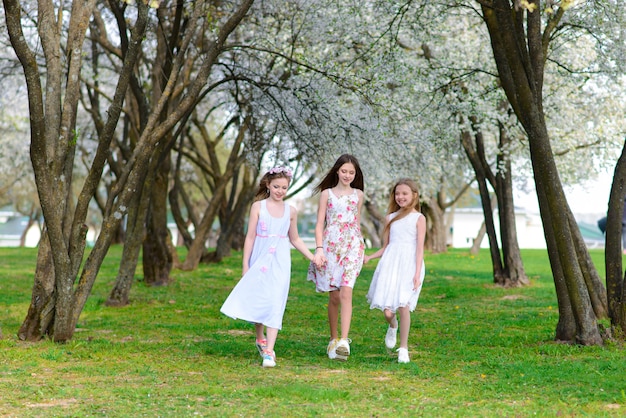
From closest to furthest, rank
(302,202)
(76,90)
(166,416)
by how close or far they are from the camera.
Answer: (166,416) → (76,90) → (302,202)

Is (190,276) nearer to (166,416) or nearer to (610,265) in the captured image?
(610,265)

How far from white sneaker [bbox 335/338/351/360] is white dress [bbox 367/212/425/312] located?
17.2 inches

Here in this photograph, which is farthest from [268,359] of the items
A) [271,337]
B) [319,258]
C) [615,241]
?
[615,241]

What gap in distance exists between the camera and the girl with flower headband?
25.8 ft

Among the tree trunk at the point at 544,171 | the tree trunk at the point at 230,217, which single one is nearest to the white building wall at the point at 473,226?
the tree trunk at the point at 230,217

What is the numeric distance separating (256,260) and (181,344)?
1743 mm

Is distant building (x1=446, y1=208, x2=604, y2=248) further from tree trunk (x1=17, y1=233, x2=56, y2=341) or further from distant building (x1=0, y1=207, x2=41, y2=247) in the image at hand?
tree trunk (x1=17, y1=233, x2=56, y2=341)

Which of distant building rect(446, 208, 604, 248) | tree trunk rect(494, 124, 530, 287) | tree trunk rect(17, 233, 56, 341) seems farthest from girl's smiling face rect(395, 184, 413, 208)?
distant building rect(446, 208, 604, 248)

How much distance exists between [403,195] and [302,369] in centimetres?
194

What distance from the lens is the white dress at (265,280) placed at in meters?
7.85

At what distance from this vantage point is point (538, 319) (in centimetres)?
1188

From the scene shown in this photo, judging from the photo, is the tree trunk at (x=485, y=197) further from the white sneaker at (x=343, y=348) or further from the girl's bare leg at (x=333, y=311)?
the white sneaker at (x=343, y=348)

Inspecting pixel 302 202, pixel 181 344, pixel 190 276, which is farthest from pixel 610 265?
pixel 302 202

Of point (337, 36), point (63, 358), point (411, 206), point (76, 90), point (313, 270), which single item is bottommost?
point (63, 358)
